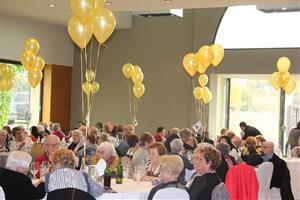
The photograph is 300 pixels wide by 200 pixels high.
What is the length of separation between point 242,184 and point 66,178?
225 cm

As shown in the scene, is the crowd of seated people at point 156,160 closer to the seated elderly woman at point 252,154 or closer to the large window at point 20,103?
the seated elderly woman at point 252,154

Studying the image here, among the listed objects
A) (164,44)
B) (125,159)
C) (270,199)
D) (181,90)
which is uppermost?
(164,44)

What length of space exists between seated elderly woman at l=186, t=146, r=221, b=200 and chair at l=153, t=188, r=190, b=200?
0.24 m

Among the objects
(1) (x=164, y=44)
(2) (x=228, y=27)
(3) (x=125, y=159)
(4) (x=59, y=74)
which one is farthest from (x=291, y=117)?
(3) (x=125, y=159)

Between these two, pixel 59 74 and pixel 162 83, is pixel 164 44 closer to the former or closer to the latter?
pixel 162 83

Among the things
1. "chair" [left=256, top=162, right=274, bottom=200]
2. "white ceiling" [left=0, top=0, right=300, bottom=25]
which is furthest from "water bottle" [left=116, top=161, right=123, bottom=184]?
"white ceiling" [left=0, top=0, right=300, bottom=25]

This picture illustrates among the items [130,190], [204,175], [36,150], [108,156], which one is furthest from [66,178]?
[36,150]

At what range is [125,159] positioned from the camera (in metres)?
7.14

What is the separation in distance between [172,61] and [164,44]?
0.58 metres

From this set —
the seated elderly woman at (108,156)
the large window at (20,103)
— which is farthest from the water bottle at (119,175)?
the large window at (20,103)

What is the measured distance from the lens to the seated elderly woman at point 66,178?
4883 mm

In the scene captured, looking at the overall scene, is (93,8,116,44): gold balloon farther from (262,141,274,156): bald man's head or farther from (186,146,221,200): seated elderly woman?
(262,141,274,156): bald man's head

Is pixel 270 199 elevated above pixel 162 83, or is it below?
below

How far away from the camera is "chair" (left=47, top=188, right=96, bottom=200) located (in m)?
4.74
